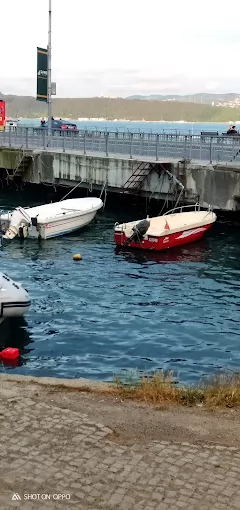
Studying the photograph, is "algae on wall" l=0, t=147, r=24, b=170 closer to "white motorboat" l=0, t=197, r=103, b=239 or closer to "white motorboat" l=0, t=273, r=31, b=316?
"white motorboat" l=0, t=197, r=103, b=239

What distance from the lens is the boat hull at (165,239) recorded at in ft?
81.2

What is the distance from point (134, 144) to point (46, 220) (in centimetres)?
952

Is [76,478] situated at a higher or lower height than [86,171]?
lower

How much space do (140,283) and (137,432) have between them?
12311mm

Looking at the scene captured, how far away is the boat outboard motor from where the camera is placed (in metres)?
24.6

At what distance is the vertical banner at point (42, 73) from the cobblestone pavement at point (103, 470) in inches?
1495

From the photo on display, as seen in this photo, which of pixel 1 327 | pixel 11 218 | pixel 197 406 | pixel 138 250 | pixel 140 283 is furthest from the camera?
pixel 11 218

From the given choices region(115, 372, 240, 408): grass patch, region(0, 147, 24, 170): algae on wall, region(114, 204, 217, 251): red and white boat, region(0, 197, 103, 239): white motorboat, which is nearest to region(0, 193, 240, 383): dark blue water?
region(114, 204, 217, 251): red and white boat

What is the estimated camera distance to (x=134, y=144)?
34406 millimetres

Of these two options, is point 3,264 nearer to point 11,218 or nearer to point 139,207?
point 11,218

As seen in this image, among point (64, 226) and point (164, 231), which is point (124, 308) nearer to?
point (164, 231)

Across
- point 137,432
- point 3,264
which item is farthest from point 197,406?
point 3,264

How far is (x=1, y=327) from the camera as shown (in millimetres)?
15562

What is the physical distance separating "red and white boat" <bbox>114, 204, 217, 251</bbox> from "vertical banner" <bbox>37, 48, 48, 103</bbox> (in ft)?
66.7
